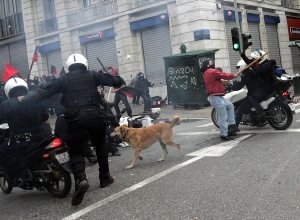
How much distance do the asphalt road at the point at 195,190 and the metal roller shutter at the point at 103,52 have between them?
1456 centimetres

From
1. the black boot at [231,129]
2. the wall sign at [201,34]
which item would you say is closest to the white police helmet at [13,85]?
the black boot at [231,129]

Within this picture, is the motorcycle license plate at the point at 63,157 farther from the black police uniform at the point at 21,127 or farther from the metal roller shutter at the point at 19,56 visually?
the metal roller shutter at the point at 19,56

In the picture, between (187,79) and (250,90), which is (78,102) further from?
(187,79)

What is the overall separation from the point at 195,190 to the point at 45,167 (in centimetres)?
173

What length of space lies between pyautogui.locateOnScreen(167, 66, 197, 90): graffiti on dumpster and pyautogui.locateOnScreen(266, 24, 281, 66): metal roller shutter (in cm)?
960

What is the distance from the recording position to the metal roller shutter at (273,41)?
79.2 feet

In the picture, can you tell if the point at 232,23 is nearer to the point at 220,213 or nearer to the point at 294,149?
the point at 294,149

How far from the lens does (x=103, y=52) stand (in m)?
22.4

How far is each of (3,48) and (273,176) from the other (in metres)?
20.7

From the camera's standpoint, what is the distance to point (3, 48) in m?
23.8

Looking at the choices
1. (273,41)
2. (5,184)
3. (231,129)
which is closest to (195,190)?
(5,184)

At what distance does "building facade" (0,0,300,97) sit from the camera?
62.3 feet

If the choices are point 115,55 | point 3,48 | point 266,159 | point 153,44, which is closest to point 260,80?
point 266,159

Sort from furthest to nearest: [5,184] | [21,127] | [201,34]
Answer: [201,34] → [5,184] → [21,127]
